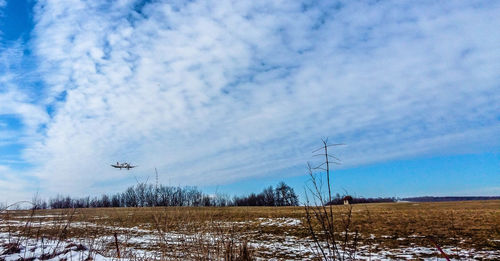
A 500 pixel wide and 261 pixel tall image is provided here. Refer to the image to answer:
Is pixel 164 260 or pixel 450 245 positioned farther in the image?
pixel 450 245

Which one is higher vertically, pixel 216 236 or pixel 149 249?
pixel 216 236

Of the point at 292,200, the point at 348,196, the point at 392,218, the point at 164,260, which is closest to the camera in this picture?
the point at 348,196

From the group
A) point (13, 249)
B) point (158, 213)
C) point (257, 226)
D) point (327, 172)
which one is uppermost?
point (327, 172)

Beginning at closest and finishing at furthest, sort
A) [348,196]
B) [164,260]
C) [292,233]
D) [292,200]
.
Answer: [348,196]
[292,200]
[164,260]
[292,233]

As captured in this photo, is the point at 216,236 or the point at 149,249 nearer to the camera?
the point at 216,236

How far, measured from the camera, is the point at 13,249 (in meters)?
7.51

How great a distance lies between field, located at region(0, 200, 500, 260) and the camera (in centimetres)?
552

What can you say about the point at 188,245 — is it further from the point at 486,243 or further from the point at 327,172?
the point at 486,243

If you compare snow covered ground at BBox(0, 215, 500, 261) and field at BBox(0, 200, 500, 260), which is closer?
field at BBox(0, 200, 500, 260)

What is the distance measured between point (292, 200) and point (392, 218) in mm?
24531

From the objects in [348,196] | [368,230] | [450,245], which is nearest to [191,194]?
[348,196]

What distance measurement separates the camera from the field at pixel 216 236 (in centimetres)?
552

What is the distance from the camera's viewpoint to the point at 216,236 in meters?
5.55

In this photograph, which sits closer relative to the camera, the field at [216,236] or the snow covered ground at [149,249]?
the field at [216,236]
